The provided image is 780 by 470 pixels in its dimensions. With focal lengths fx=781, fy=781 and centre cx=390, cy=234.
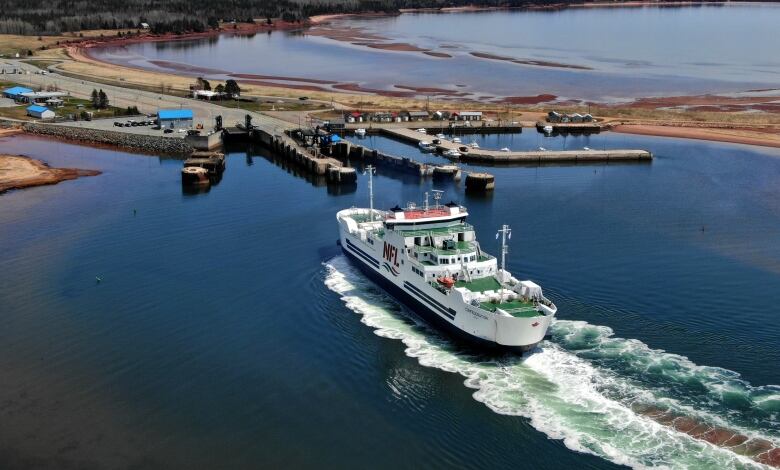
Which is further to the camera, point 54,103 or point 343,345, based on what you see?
point 54,103

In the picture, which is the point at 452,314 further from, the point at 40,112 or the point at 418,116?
the point at 40,112

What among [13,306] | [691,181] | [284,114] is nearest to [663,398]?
[13,306]

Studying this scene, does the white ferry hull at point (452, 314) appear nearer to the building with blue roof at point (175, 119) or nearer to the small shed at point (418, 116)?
the building with blue roof at point (175, 119)

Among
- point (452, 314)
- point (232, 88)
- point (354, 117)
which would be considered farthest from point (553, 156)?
point (232, 88)

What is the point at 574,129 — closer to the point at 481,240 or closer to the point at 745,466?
the point at 481,240

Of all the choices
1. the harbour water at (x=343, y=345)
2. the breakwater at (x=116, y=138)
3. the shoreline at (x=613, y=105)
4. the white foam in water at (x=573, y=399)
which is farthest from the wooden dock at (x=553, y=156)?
the white foam in water at (x=573, y=399)

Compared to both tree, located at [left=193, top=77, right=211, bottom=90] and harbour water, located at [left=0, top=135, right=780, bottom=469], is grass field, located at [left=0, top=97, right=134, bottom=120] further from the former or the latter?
harbour water, located at [left=0, top=135, right=780, bottom=469]

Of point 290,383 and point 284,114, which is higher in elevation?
point 284,114
